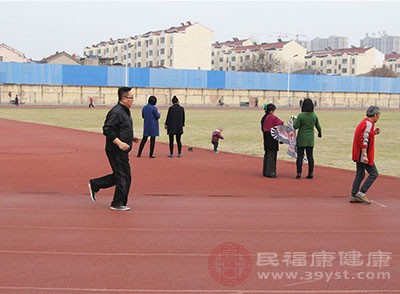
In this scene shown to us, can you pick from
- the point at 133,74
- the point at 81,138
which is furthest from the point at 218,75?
the point at 81,138

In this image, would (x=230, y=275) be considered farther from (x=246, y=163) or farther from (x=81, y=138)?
(x=81, y=138)

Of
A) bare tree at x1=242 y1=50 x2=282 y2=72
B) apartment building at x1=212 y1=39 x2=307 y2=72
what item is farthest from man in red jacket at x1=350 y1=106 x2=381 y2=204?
bare tree at x1=242 y1=50 x2=282 y2=72

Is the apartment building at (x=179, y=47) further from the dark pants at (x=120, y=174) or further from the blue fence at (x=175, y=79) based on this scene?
the dark pants at (x=120, y=174)

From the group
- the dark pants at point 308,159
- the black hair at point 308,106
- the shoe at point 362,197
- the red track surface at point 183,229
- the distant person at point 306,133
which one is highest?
the black hair at point 308,106

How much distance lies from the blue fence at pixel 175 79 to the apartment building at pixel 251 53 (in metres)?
24.4

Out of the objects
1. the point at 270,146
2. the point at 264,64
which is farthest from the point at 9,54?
the point at 270,146

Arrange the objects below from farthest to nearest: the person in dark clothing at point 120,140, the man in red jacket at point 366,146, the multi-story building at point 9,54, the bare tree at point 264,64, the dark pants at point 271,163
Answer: the bare tree at point 264,64, the multi-story building at point 9,54, the dark pants at point 271,163, the man in red jacket at point 366,146, the person in dark clothing at point 120,140

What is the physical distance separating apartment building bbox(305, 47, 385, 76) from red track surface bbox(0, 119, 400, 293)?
12979 centimetres

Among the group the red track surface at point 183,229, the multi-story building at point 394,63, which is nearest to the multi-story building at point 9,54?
the red track surface at point 183,229

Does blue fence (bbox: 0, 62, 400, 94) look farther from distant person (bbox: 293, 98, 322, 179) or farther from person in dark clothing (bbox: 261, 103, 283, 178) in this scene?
distant person (bbox: 293, 98, 322, 179)

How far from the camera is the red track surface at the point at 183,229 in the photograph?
5359mm

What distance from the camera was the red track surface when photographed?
5.36 meters

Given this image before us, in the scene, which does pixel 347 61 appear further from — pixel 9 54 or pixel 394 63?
pixel 9 54

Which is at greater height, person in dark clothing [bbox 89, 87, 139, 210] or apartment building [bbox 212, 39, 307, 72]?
apartment building [bbox 212, 39, 307, 72]
